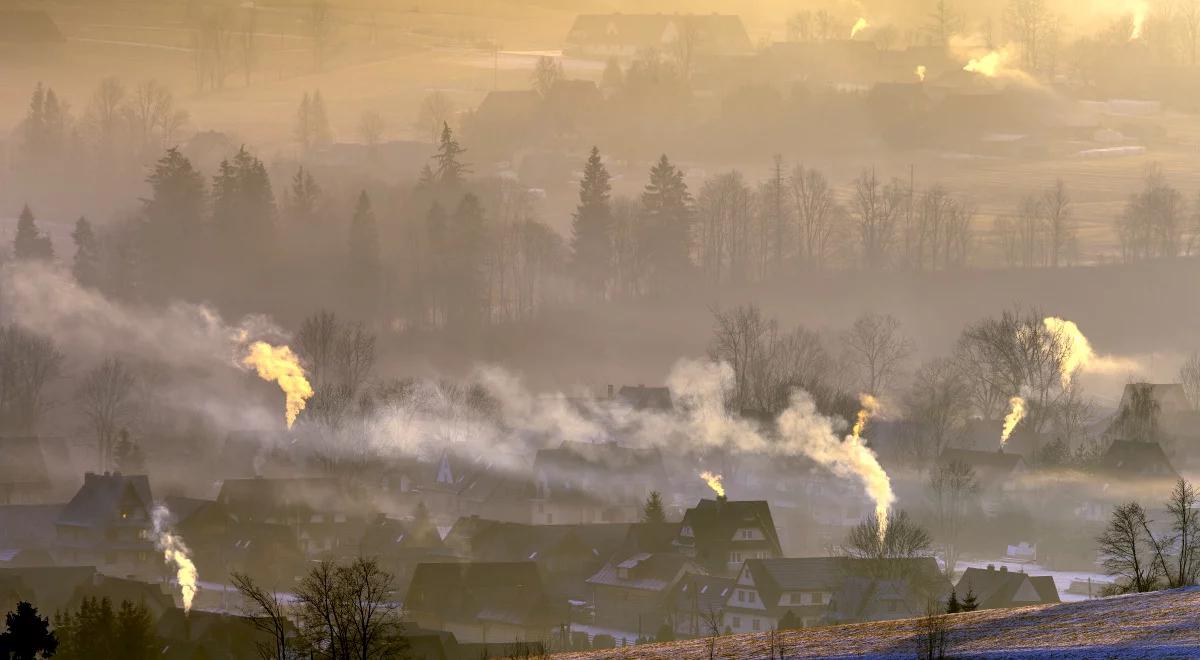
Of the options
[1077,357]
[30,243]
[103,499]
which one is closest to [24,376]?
[103,499]

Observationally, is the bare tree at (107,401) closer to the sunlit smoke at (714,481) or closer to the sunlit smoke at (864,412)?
the sunlit smoke at (714,481)

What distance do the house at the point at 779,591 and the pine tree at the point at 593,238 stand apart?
7870cm

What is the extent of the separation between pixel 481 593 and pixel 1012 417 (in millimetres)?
50398

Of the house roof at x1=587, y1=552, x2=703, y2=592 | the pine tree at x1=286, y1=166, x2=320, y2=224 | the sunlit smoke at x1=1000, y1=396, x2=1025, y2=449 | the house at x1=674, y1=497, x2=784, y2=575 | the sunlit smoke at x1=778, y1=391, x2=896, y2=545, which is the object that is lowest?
the house roof at x1=587, y1=552, x2=703, y2=592

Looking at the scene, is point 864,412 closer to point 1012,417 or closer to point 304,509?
A: point 1012,417

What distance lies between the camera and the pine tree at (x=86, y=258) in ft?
575

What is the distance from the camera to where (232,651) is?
89.9m

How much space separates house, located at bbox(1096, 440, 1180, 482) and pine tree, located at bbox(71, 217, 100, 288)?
261 ft

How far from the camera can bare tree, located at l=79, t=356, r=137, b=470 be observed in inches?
5669

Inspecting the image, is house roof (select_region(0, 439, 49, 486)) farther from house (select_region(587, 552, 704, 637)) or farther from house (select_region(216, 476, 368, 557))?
house (select_region(587, 552, 704, 637))

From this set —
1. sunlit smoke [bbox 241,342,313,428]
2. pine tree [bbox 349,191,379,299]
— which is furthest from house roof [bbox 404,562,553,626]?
pine tree [bbox 349,191,379,299]

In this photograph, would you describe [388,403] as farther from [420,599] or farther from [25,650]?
[25,650]

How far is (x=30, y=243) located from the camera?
18200 centimetres

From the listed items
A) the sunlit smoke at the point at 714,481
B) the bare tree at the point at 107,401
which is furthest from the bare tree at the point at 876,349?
the bare tree at the point at 107,401
